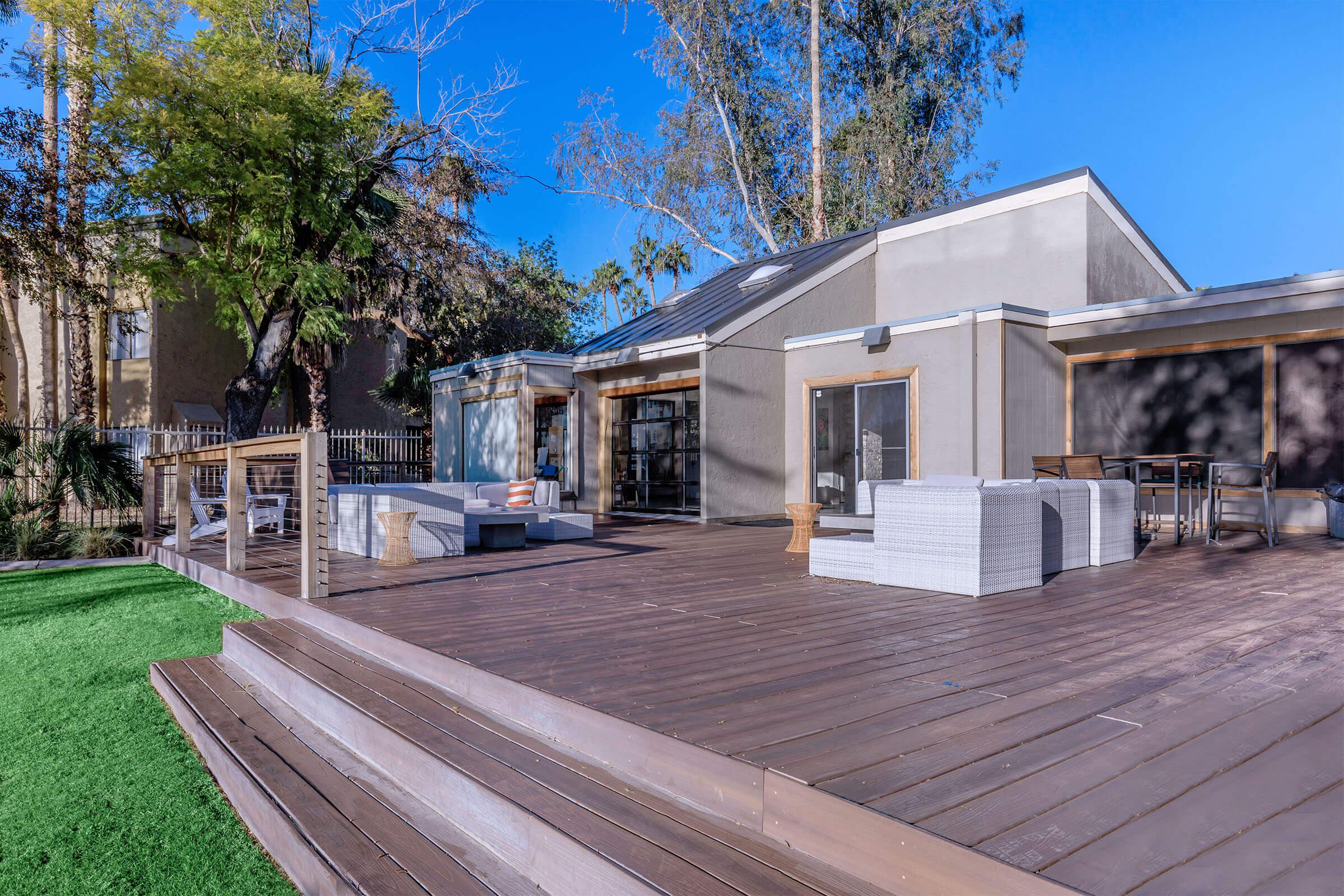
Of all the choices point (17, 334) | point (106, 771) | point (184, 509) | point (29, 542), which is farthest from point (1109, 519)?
point (17, 334)

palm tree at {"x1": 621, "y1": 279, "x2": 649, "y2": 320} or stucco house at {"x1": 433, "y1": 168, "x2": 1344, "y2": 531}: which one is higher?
palm tree at {"x1": 621, "y1": 279, "x2": 649, "y2": 320}

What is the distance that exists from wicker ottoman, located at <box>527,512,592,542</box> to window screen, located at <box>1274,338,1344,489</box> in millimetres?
7895

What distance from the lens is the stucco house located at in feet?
29.1

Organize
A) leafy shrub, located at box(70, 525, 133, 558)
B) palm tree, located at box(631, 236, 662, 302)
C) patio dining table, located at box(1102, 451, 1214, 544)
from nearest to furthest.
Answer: patio dining table, located at box(1102, 451, 1214, 544), leafy shrub, located at box(70, 525, 133, 558), palm tree, located at box(631, 236, 662, 302)

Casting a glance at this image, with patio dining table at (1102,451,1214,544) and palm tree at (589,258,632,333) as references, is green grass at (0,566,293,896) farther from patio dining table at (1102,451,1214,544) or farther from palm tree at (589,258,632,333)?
palm tree at (589,258,632,333)

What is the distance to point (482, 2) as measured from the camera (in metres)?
14.3

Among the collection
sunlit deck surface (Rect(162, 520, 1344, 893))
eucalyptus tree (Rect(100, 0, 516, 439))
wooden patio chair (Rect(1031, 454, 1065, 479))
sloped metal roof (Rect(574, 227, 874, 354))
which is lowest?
sunlit deck surface (Rect(162, 520, 1344, 893))

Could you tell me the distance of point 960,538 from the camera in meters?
4.94

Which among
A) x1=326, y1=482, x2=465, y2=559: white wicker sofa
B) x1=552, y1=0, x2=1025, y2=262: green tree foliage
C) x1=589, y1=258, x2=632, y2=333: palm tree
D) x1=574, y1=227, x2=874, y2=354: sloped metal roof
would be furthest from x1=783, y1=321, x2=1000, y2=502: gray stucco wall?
x1=589, y1=258, x2=632, y2=333: palm tree

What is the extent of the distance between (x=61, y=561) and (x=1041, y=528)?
10790 mm

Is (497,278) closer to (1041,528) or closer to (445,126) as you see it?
(445,126)

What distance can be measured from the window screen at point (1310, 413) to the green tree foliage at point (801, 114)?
13095mm

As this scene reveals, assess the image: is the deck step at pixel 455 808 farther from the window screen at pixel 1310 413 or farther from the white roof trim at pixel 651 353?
the window screen at pixel 1310 413

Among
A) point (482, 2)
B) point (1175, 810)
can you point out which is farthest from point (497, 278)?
point (1175, 810)
